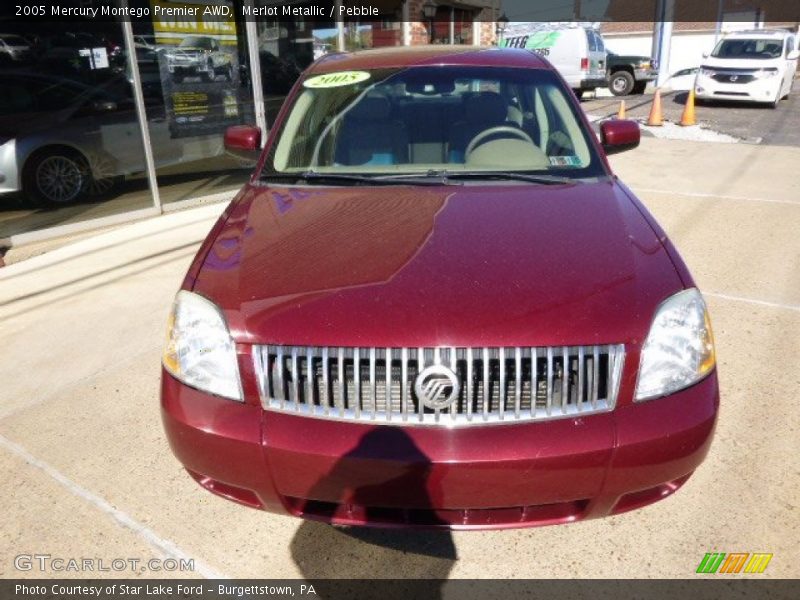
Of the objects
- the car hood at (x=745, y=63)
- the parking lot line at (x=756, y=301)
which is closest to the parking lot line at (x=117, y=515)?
the parking lot line at (x=756, y=301)

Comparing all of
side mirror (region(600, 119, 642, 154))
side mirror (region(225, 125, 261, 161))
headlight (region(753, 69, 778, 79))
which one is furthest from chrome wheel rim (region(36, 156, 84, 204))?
headlight (region(753, 69, 778, 79))

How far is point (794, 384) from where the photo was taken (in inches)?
123

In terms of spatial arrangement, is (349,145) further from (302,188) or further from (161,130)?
(161,130)

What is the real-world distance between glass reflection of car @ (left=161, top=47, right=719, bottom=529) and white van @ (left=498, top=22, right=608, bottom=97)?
1699 centimetres

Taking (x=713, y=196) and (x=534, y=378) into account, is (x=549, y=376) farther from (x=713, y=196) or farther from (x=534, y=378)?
(x=713, y=196)

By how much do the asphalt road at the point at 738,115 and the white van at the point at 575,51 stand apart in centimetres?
73

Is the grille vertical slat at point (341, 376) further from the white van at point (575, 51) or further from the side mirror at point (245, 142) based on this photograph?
the white van at point (575, 51)

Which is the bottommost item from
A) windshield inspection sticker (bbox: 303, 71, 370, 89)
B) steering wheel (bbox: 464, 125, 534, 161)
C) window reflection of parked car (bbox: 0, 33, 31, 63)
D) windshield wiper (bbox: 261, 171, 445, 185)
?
windshield wiper (bbox: 261, 171, 445, 185)

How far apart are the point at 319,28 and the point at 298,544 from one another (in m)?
9.41

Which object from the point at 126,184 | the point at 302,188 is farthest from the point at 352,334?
Result: the point at 126,184

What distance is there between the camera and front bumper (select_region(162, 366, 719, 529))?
1.72m

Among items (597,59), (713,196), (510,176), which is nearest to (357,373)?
(510,176)

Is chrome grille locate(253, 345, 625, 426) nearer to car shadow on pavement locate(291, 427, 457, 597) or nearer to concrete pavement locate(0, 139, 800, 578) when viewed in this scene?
car shadow on pavement locate(291, 427, 457, 597)

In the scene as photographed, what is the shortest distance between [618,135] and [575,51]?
643 inches
